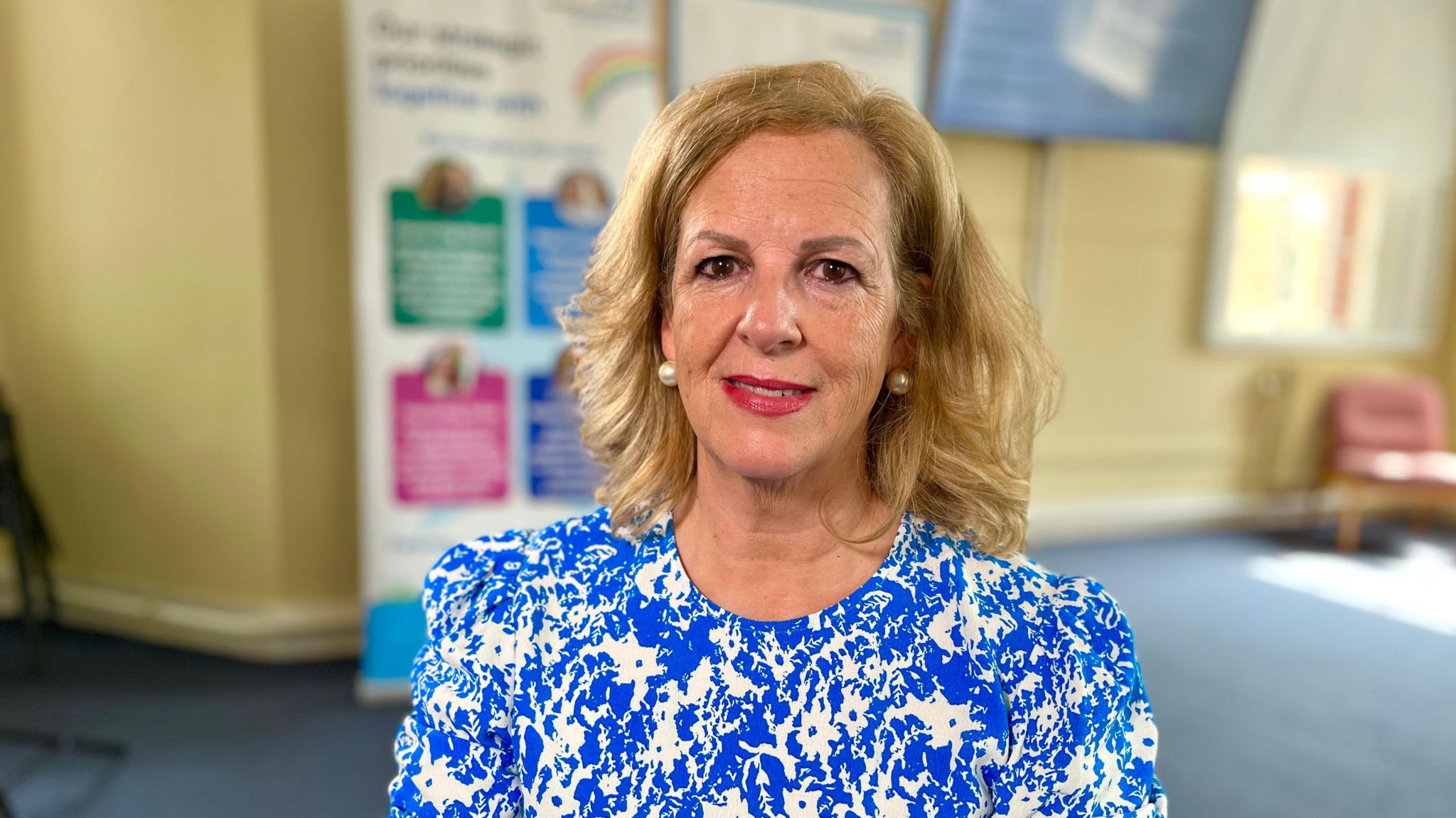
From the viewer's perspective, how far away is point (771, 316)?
3.33ft

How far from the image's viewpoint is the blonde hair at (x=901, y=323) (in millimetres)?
1059

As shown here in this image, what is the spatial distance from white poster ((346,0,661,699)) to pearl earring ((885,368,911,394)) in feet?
7.09

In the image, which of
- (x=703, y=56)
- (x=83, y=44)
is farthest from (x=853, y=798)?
(x=83, y=44)

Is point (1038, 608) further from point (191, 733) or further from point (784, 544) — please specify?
point (191, 733)

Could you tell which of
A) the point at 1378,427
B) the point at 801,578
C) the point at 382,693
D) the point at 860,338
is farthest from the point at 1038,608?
the point at 1378,427

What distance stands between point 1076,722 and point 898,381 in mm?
422

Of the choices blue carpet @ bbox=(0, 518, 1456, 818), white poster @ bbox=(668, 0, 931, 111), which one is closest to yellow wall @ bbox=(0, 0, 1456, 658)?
blue carpet @ bbox=(0, 518, 1456, 818)

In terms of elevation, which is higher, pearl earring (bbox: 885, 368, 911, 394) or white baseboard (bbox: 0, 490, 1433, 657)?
pearl earring (bbox: 885, 368, 911, 394)

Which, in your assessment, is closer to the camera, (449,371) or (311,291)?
(449,371)

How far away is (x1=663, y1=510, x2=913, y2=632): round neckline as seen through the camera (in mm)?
1086

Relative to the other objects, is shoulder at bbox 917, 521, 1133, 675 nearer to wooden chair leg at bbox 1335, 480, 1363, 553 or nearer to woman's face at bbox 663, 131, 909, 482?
woman's face at bbox 663, 131, 909, 482

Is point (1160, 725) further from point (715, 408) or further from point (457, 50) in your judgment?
point (457, 50)

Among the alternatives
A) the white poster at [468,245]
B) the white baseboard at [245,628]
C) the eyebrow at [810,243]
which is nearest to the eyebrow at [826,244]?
the eyebrow at [810,243]

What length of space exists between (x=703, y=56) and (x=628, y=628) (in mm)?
→ 3304
